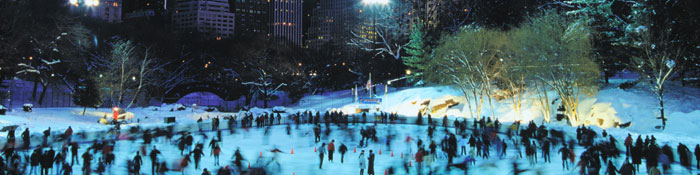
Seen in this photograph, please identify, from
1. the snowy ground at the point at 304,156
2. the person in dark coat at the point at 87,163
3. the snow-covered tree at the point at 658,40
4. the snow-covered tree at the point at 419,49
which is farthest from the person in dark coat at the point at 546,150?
the snow-covered tree at the point at 419,49

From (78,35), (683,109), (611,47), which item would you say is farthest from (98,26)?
(683,109)

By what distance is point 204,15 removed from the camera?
184875 mm

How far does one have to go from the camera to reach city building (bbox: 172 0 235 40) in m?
185

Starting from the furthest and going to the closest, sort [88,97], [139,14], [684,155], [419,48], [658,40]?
[139,14], [419,48], [88,97], [658,40], [684,155]

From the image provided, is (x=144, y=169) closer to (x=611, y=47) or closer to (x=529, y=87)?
(x=611, y=47)

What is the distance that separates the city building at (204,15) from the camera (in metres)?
185

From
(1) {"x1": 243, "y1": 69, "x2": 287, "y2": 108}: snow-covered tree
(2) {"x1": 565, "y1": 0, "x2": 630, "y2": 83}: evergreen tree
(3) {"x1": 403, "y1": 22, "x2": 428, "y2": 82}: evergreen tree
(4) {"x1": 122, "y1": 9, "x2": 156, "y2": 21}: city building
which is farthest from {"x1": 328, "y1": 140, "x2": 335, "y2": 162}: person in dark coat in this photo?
(4) {"x1": 122, "y1": 9, "x2": 156, "y2": 21}: city building

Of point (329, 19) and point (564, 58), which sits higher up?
point (329, 19)

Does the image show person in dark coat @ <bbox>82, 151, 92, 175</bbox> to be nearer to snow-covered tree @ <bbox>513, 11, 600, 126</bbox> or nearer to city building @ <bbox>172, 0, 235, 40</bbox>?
snow-covered tree @ <bbox>513, 11, 600, 126</bbox>

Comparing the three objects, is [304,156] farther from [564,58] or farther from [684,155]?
[564,58]

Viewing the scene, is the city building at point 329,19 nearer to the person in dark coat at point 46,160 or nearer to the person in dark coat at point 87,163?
the person in dark coat at point 46,160

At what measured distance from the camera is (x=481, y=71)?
125 feet

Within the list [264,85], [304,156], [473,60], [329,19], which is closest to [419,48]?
[473,60]

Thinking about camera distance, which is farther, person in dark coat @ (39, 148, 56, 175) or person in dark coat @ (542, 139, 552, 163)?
person in dark coat @ (542, 139, 552, 163)
